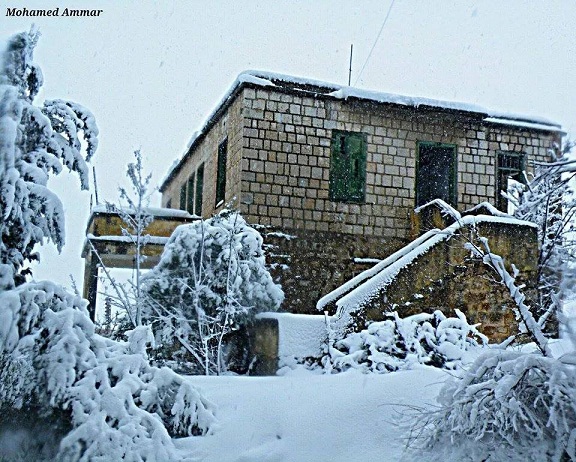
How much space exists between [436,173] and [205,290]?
21.6 feet

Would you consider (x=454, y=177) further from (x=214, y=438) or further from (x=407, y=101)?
(x=214, y=438)

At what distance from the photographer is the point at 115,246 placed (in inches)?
424

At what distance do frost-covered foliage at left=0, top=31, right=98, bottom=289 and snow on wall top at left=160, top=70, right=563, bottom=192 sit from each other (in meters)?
7.14

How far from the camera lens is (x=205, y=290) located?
26.7 ft

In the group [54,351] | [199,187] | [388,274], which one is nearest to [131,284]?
[388,274]

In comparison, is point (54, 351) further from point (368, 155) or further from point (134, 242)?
point (368, 155)

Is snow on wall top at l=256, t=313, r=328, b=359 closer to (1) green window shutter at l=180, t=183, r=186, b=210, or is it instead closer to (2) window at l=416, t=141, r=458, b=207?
(2) window at l=416, t=141, r=458, b=207

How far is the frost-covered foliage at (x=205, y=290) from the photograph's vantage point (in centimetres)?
801

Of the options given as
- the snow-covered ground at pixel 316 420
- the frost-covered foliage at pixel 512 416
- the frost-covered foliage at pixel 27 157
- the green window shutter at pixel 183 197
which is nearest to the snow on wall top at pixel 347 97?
the green window shutter at pixel 183 197

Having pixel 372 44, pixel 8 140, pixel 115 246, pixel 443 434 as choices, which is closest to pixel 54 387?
pixel 8 140

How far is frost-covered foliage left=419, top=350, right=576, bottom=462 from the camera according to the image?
10.1 feet

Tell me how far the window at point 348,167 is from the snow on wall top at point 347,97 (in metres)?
0.69

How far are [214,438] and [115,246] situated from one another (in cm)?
739

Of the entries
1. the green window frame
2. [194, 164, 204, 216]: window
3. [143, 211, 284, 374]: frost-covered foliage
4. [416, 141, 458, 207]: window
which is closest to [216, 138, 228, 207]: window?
[194, 164, 204, 216]: window
